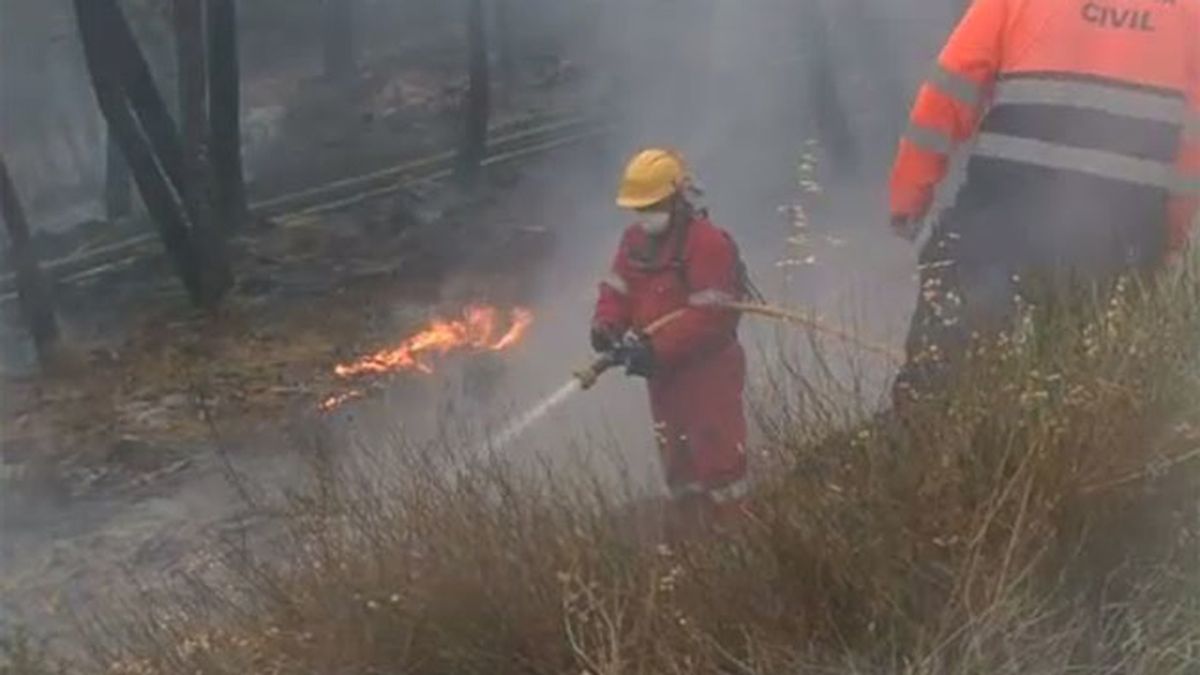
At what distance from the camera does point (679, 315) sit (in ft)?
18.5

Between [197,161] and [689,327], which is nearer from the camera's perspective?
[689,327]

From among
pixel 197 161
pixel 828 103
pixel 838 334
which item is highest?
pixel 838 334

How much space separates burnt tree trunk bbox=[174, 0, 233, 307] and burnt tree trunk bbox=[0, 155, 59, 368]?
0.79m

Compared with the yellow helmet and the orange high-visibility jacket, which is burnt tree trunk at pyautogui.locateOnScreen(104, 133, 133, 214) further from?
the orange high-visibility jacket

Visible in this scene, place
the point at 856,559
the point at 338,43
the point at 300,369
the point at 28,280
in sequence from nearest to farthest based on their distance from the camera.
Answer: the point at 856,559, the point at 300,369, the point at 28,280, the point at 338,43

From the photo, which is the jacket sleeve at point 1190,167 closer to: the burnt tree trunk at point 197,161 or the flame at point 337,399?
the flame at point 337,399

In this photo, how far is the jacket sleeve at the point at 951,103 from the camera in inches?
200

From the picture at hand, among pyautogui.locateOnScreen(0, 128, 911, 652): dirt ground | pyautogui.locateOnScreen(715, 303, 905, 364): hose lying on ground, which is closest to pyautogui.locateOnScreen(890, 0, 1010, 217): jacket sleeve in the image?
pyautogui.locateOnScreen(715, 303, 905, 364): hose lying on ground

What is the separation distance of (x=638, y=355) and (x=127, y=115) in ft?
18.2

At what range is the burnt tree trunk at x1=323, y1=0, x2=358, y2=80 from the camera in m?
22.2

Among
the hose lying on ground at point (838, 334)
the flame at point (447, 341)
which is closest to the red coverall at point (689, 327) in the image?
the hose lying on ground at point (838, 334)

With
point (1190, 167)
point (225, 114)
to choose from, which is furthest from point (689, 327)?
point (225, 114)

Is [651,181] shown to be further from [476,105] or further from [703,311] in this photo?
[476,105]

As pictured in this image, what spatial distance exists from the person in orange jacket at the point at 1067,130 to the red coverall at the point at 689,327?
0.70 m
